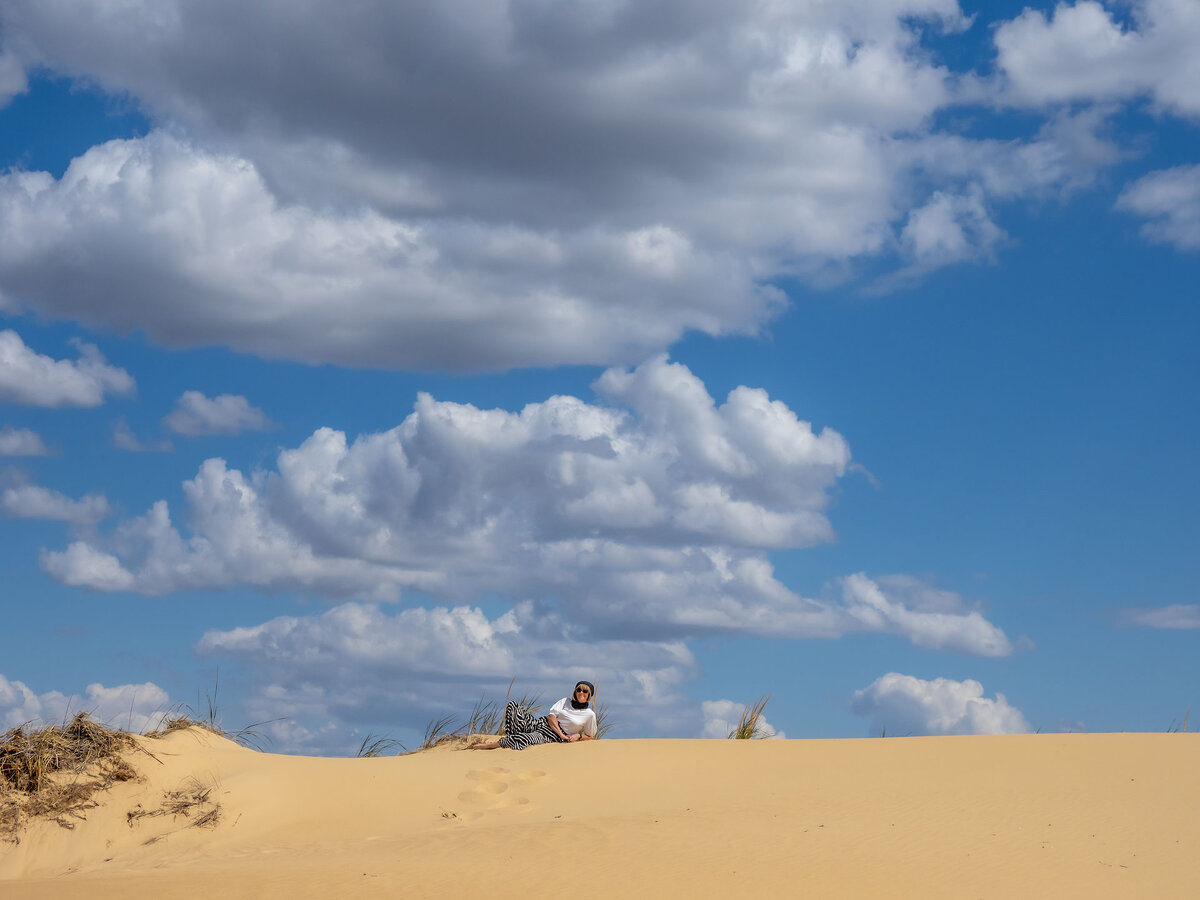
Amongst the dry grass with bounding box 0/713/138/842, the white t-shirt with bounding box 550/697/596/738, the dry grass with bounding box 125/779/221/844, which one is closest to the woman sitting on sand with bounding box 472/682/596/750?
the white t-shirt with bounding box 550/697/596/738

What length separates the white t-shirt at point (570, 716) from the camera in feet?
47.0

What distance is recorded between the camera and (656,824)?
10617 mm

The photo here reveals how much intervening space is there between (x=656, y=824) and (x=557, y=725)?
3.77 metres

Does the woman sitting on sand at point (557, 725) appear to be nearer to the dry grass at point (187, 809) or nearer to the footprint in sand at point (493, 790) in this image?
the footprint in sand at point (493, 790)

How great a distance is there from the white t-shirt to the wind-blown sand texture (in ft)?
1.68

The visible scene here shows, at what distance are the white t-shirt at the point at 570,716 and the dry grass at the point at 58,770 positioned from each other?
5023 millimetres

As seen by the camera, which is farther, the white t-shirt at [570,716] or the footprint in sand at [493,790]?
the white t-shirt at [570,716]

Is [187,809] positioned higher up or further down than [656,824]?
further down

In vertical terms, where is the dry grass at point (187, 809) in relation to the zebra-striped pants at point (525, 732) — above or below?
below

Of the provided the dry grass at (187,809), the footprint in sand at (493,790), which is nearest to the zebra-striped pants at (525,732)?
the footprint in sand at (493,790)

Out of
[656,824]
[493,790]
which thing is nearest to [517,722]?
[493,790]

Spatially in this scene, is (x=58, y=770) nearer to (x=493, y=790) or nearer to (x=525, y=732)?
(x=493, y=790)

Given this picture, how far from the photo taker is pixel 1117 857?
9789mm

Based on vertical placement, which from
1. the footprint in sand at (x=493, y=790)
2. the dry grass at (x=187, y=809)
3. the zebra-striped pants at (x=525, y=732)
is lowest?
the dry grass at (x=187, y=809)
